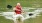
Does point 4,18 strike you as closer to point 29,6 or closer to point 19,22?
point 19,22

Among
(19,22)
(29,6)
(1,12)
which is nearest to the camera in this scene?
(19,22)

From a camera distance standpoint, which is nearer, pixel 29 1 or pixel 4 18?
pixel 4 18

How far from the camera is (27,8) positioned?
1612mm

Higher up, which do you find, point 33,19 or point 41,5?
point 41,5

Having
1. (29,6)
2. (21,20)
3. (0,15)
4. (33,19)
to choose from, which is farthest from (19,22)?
(29,6)

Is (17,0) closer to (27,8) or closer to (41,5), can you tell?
(27,8)

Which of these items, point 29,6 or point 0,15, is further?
point 29,6

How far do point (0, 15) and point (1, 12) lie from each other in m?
0.08

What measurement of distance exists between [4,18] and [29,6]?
1.41ft

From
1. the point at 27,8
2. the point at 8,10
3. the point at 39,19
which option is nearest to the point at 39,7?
the point at 27,8

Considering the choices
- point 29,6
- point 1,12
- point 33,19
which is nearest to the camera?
point 33,19

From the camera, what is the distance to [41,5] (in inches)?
64.9

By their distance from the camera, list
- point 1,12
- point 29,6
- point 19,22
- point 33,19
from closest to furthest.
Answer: point 19,22 → point 33,19 → point 1,12 → point 29,6

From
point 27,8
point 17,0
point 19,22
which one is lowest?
point 19,22
